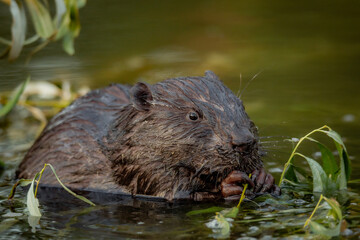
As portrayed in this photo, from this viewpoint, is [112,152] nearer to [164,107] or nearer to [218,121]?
[164,107]

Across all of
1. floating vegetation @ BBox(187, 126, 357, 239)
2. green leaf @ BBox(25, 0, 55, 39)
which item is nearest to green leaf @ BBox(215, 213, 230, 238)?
floating vegetation @ BBox(187, 126, 357, 239)

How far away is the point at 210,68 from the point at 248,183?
166 inches

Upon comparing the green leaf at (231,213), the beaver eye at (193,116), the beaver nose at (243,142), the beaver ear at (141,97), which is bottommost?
the green leaf at (231,213)

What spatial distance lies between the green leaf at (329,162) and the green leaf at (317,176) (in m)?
0.13

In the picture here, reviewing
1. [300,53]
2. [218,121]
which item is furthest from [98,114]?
[300,53]

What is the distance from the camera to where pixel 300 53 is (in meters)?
9.87

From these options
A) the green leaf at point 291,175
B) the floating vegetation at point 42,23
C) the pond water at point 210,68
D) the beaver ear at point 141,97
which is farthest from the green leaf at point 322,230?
the floating vegetation at point 42,23

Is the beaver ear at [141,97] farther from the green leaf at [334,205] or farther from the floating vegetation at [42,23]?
the green leaf at [334,205]

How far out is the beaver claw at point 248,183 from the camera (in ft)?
16.0

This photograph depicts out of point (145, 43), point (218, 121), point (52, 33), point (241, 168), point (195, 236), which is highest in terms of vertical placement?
point (145, 43)

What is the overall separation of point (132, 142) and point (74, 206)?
0.58 m

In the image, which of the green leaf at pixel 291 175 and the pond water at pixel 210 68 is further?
the green leaf at pixel 291 175

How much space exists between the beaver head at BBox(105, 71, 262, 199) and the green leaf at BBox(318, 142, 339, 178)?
425mm

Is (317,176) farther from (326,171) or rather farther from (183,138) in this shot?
(183,138)
